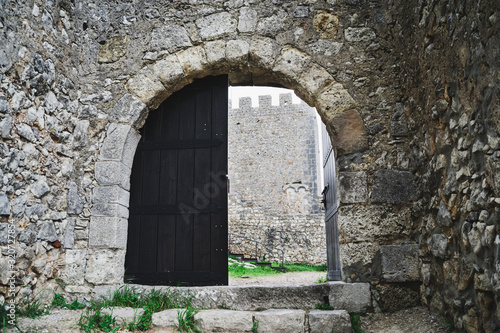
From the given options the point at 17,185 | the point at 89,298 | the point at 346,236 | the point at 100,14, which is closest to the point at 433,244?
the point at 346,236

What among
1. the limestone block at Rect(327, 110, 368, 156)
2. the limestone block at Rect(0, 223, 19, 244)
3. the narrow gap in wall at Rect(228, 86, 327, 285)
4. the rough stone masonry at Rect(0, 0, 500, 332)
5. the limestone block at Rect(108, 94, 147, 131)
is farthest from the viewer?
the narrow gap in wall at Rect(228, 86, 327, 285)

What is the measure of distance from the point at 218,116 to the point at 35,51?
1.67 metres

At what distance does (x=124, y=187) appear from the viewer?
11.4ft

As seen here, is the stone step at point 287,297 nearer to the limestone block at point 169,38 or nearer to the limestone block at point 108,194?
the limestone block at point 108,194

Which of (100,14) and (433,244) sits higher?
(100,14)

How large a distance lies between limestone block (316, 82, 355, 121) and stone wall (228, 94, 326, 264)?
369 inches

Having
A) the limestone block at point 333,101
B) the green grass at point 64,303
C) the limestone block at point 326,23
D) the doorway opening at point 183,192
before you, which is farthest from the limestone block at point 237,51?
the green grass at point 64,303

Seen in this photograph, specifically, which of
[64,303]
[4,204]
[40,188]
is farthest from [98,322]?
[40,188]

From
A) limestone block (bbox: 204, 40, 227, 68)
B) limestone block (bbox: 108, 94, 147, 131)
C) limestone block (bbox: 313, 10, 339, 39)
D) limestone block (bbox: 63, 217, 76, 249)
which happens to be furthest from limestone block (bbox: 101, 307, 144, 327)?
limestone block (bbox: 313, 10, 339, 39)

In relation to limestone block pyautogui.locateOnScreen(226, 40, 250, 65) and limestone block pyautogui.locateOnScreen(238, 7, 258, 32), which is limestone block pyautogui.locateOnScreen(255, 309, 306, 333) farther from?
limestone block pyautogui.locateOnScreen(238, 7, 258, 32)

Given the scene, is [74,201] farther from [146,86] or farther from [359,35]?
[359,35]

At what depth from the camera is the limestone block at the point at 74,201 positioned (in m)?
3.37

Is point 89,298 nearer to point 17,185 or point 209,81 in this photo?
point 17,185

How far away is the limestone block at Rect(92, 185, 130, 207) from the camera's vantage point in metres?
→ 3.37
